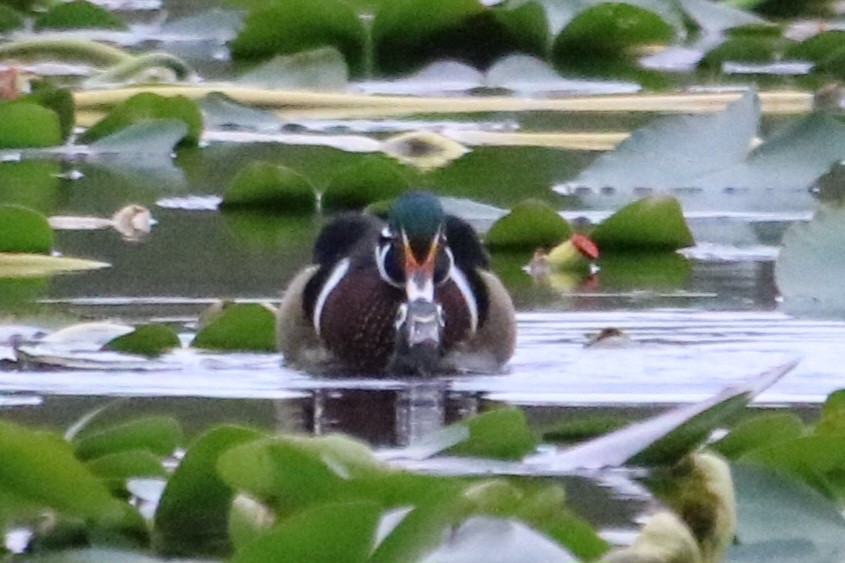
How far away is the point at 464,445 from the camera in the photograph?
489 centimetres

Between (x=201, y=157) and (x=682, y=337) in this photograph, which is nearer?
(x=682, y=337)

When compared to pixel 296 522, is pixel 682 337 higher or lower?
lower

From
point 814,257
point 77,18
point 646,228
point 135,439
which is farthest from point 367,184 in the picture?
point 77,18

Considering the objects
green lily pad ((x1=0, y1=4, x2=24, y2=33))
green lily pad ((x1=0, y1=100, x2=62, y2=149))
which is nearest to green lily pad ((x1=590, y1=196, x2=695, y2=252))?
green lily pad ((x1=0, y1=100, x2=62, y2=149))

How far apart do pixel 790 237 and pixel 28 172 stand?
4.09m

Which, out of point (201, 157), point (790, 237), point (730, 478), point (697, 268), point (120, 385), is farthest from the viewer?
point (201, 157)

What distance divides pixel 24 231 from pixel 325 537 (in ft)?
15.0

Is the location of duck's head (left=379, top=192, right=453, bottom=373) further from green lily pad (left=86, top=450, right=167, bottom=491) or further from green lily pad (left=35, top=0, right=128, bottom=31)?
green lily pad (left=35, top=0, right=128, bottom=31)

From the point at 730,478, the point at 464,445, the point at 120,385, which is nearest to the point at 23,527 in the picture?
the point at 464,445

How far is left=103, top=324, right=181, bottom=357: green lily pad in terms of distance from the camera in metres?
7.06

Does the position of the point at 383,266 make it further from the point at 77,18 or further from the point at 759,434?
the point at 77,18

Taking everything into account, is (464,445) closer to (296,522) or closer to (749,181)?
(296,522)

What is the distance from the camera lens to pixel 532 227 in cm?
857

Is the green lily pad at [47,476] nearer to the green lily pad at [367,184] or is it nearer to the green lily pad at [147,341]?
the green lily pad at [147,341]
